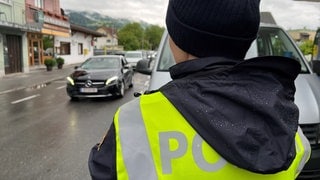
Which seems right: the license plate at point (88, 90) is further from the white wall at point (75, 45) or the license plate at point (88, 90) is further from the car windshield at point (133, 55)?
the white wall at point (75, 45)

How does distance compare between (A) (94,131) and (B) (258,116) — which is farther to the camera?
(A) (94,131)

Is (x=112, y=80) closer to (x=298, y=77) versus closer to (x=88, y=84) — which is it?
(x=88, y=84)

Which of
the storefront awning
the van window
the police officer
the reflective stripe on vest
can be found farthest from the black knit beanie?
the storefront awning

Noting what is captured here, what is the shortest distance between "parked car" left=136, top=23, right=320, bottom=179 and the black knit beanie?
7.22 ft

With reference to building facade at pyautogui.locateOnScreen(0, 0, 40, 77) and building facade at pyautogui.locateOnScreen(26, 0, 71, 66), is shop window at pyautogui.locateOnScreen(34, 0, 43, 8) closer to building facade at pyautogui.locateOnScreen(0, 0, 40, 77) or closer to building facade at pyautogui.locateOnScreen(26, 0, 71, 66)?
building facade at pyautogui.locateOnScreen(26, 0, 71, 66)

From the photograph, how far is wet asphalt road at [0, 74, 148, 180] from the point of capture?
17.9 feet

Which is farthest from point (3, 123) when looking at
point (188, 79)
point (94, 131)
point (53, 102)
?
point (188, 79)

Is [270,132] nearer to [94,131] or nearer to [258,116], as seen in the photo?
[258,116]

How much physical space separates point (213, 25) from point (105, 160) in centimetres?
51

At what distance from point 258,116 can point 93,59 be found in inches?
545

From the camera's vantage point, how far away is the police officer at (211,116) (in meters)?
1.10

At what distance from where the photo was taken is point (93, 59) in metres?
14.7

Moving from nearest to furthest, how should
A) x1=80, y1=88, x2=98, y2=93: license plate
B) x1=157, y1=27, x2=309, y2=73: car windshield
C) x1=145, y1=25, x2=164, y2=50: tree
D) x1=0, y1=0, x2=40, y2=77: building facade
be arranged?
x1=157, y1=27, x2=309, y2=73: car windshield → x1=80, y1=88, x2=98, y2=93: license plate → x1=0, y1=0, x2=40, y2=77: building facade → x1=145, y1=25, x2=164, y2=50: tree

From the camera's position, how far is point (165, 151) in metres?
1.12
